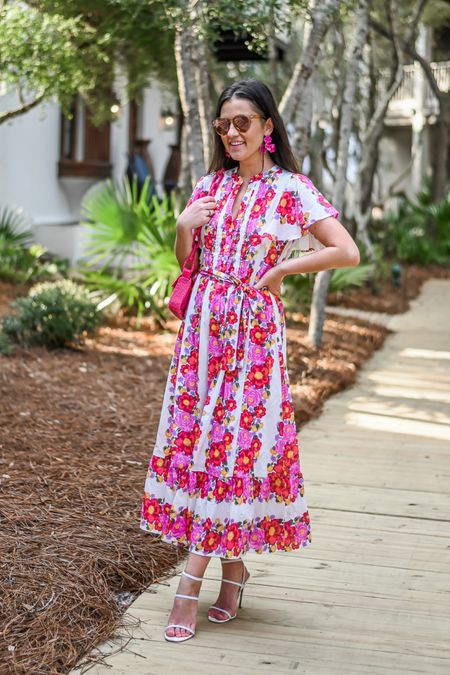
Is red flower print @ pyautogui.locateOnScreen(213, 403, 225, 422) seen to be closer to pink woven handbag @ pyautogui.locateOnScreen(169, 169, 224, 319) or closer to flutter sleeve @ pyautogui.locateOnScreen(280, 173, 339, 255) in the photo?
pink woven handbag @ pyautogui.locateOnScreen(169, 169, 224, 319)

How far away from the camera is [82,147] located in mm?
15500

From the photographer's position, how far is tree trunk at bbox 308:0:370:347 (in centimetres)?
920

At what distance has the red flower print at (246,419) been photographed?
3.50 meters

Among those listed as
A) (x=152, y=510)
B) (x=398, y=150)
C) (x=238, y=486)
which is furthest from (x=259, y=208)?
(x=398, y=150)

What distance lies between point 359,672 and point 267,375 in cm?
101

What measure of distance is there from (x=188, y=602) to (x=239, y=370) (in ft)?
2.65

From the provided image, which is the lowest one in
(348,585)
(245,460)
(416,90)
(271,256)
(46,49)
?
(348,585)

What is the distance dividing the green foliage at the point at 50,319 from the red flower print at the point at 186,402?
5.07 m

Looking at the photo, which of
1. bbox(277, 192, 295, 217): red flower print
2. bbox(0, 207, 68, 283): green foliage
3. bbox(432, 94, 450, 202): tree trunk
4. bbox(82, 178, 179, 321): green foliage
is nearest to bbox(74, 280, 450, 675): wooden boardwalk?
bbox(277, 192, 295, 217): red flower print

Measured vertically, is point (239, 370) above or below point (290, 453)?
above

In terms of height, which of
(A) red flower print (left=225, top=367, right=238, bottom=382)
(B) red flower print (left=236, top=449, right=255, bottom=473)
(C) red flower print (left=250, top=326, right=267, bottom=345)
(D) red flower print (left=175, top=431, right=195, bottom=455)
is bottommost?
(B) red flower print (left=236, top=449, right=255, bottom=473)

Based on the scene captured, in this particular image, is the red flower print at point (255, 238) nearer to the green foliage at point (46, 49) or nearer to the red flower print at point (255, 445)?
the red flower print at point (255, 445)

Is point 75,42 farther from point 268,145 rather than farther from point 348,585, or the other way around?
point 348,585

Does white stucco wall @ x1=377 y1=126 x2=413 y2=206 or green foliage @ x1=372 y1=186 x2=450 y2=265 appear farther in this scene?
white stucco wall @ x1=377 y1=126 x2=413 y2=206
